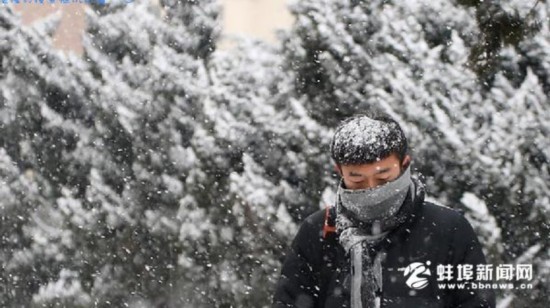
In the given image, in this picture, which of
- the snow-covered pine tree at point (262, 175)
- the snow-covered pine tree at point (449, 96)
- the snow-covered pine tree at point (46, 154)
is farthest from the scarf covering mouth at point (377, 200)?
the snow-covered pine tree at point (46, 154)

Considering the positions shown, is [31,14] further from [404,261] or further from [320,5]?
[404,261]

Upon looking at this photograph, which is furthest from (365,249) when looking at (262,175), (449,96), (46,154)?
(46,154)

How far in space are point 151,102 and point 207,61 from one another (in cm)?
72

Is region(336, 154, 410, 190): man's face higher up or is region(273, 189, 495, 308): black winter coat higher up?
region(336, 154, 410, 190): man's face

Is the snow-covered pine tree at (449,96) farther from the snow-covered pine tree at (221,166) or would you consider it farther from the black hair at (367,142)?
the black hair at (367,142)

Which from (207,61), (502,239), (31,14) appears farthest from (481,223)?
(31,14)

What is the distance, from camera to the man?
258 cm

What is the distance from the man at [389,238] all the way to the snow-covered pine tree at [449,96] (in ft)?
8.58

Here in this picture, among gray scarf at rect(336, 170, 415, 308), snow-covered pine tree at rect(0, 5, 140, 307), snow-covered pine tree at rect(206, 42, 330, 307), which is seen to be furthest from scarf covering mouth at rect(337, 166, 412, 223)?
snow-covered pine tree at rect(0, 5, 140, 307)

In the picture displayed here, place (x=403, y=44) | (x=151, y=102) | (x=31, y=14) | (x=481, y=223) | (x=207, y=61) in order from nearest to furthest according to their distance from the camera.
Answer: (x=481, y=223), (x=403, y=44), (x=151, y=102), (x=207, y=61), (x=31, y=14)

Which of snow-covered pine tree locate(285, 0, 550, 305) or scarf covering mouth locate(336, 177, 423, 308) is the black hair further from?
snow-covered pine tree locate(285, 0, 550, 305)

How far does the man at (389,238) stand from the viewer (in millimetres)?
2576

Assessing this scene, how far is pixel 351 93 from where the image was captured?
638cm

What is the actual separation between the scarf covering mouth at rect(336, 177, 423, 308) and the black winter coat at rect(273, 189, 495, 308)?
0.02 metres
